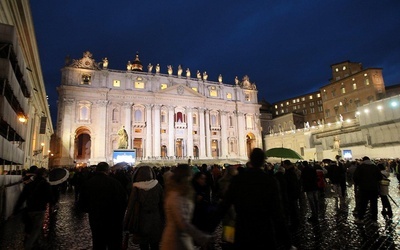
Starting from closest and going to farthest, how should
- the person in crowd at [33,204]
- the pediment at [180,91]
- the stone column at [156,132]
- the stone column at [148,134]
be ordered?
the person in crowd at [33,204] < the stone column at [148,134] < the stone column at [156,132] < the pediment at [180,91]

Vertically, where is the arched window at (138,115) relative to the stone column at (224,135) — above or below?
above

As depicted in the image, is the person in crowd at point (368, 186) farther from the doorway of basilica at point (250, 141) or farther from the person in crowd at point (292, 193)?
the doorway of basilica at point (250, 141)

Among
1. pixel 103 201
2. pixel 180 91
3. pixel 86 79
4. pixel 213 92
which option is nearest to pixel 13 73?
pixel 103 201

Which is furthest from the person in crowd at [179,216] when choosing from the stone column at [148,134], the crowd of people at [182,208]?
the stone column at [148,134]

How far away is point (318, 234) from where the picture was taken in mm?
6047

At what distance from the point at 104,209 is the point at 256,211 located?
2.40 meters

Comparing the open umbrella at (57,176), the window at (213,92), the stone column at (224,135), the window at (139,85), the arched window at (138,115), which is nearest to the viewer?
the open umbrella at (57,176)

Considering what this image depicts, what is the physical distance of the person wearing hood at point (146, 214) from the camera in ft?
12.1

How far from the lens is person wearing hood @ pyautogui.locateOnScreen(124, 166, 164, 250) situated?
3.70 meters

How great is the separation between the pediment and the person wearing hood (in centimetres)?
4169

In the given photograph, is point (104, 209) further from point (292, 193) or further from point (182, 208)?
point (292, 193)

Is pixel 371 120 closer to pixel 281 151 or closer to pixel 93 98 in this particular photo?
pixel 281 151

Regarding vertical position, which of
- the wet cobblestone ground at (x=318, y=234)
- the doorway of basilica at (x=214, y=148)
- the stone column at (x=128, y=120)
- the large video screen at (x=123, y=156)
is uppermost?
the stone column at (x=128, y=120)

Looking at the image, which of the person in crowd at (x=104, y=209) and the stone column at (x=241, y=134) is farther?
the stone column at (x=241, y=134)
